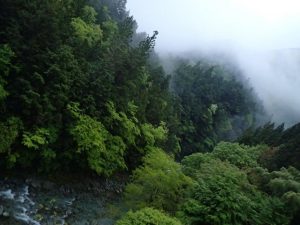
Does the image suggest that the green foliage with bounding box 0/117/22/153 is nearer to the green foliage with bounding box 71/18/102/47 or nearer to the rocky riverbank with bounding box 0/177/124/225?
the rocky riverbank with bounding box 0/177/124/225

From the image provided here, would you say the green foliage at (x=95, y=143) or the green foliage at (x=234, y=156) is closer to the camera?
the green foliage at (x=234, y=156)

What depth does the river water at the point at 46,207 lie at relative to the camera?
24312 millimetres

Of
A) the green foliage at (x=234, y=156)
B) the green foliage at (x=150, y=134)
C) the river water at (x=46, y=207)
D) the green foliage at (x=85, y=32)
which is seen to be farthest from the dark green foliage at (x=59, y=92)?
the green foliage at (x=234, y=156)

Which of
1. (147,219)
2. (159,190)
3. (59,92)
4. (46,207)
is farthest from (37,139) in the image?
(147,219)

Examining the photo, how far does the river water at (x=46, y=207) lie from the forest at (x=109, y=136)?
190cm

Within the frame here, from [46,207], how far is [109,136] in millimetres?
8331

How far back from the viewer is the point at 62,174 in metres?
31.5

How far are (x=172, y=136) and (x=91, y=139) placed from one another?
64.0 feet

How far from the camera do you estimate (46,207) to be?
26.2 meters

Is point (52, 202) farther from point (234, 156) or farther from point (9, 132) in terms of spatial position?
point (234, 156)

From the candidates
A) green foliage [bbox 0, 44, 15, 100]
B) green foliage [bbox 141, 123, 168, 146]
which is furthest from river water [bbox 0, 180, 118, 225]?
green foliage [bbox 141, 123, 168, 146]

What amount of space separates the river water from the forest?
6.23 ft

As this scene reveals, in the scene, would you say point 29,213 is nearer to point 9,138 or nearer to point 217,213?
point 9,138

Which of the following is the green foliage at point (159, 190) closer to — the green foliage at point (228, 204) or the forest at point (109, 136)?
the forest at point (109, 136)
